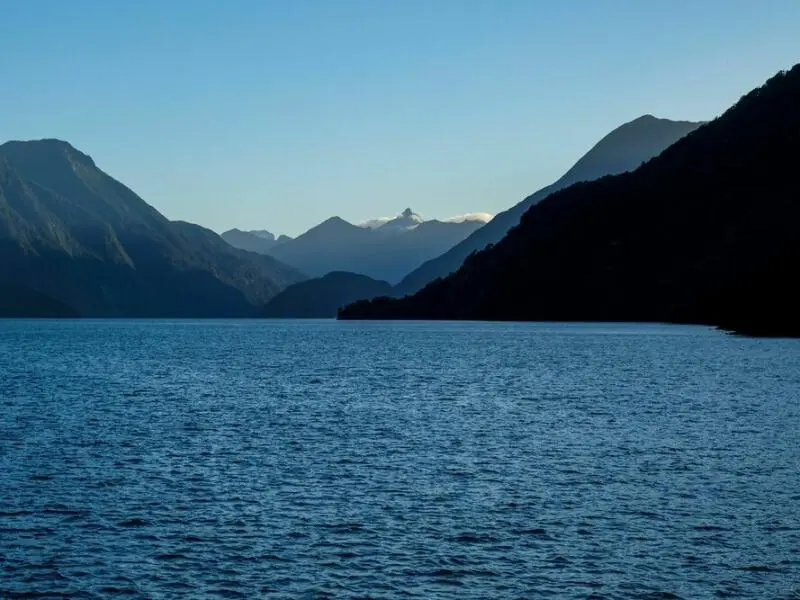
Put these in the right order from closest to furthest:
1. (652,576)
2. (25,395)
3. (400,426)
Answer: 1. (652,576)
2. (400,426)
3. (25,395)

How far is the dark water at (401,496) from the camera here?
125 feet

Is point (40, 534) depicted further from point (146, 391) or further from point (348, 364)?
point (348, 364)

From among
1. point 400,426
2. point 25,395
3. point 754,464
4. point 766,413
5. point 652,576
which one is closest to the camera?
point 652,576

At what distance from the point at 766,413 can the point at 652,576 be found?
56888 mm

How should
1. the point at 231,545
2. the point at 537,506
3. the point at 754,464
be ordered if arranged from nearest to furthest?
the point at 231,545 → the point at 537,506 → the point at 754,464

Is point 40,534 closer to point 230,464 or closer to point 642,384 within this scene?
point 230,464

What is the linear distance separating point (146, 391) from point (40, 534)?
74.6 m

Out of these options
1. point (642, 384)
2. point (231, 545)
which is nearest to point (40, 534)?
point (231, 545)

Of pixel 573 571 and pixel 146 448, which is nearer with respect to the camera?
pixel 573 571

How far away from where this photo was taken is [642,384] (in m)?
127

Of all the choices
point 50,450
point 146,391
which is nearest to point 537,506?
point 50,450

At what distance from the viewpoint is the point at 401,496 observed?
53094 mm

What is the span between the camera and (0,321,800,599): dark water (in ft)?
125

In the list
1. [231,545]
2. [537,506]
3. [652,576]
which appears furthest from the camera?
[537,506]
